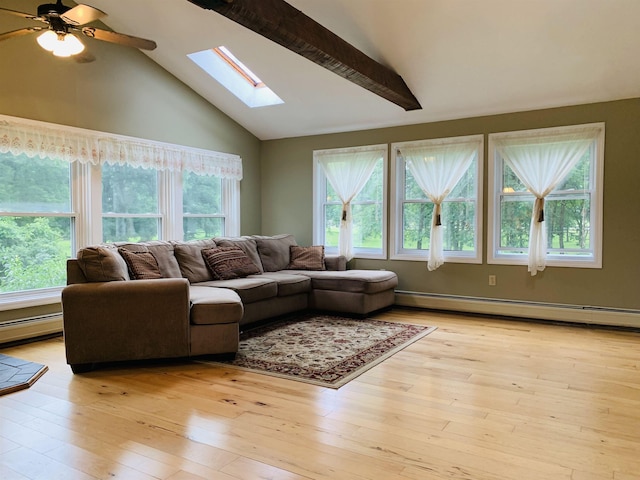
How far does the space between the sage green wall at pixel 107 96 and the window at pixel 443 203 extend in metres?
2.24

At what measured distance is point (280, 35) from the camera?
10.7ft

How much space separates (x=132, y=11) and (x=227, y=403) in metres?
3.96

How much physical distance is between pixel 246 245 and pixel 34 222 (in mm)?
2149

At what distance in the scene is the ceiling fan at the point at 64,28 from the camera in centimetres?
282

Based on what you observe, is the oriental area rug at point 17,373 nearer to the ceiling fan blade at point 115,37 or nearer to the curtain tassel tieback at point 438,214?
the ceiling fan blade at point 115,37

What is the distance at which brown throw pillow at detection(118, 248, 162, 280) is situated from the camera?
4.02 metres

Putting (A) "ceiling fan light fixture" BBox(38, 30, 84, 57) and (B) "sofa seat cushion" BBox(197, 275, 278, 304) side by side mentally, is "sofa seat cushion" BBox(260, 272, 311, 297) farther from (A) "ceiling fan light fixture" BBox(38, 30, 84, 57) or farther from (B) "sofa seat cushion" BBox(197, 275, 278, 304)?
(A) "ceiling fan light fixture" BBox(38, 30, 84, 57)

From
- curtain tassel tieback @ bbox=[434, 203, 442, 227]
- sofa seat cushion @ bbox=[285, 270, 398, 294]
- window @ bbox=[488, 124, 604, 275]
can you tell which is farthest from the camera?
curtain tassel tieback @ bbox=[434, 203, 442, 227]

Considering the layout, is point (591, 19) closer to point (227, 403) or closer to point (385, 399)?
point (385, 399)

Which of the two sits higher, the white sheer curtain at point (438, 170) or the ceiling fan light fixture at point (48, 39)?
the ceiling fan light fixture at point (48, 39)

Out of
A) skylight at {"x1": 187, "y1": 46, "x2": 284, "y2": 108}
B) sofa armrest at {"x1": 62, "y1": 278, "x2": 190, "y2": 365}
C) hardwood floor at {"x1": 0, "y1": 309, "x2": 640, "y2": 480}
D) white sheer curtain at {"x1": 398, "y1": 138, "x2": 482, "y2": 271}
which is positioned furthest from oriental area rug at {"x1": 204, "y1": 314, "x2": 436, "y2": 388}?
skylight at {"x1": 187, "y1": 46, "x2": 284, "y2": 108}

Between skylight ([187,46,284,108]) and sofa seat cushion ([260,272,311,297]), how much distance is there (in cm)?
220

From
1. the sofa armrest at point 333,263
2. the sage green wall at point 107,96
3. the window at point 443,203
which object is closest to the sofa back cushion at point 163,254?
the sage green wall at point 107,96

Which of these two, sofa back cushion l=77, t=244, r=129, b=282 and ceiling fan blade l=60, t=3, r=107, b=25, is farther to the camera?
sofa back cushion l=77, t=244, r=129, b=282
